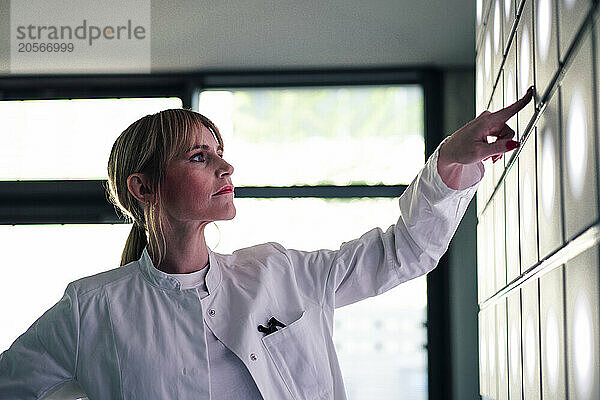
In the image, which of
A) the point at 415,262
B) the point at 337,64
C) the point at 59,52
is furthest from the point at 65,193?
the point at 415,262

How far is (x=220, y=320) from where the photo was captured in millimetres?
1483

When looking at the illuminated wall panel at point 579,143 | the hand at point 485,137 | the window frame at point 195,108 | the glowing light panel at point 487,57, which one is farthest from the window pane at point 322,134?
the illuminated wall panel at point 579,143

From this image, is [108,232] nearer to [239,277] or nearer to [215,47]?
[215,47]

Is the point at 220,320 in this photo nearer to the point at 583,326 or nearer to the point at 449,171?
the point at 449,171

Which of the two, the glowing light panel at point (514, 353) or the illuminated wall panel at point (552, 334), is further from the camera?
the glowing light panel at point (514, 353)

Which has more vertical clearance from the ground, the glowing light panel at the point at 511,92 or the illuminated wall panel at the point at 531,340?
the glowing light panel at the point at 511,92

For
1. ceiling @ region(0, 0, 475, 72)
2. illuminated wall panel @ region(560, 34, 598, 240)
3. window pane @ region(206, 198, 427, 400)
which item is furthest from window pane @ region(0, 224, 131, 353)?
illuminated wall panel @ region(560, 34, 598, 240)

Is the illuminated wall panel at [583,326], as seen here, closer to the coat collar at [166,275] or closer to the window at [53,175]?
A: the coat collar at [166,275]

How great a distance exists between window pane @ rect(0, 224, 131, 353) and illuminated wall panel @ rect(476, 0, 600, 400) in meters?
2.45

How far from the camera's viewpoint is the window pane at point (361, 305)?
3.58 meters

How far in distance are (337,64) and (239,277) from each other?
2.22 metres

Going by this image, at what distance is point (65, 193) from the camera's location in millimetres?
3787

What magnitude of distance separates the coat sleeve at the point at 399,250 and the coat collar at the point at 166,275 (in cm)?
14

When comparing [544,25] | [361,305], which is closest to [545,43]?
[544,25]
